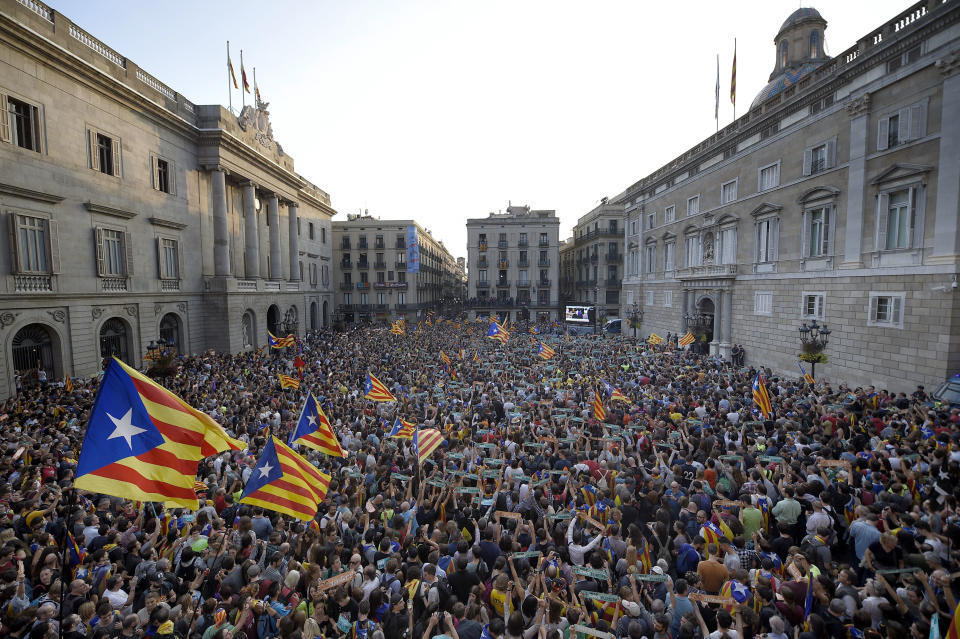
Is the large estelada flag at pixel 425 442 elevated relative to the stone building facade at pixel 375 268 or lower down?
lower down

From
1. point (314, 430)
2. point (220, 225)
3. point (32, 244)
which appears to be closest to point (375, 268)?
point (220, 225)

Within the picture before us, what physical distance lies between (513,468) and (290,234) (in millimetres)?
39037

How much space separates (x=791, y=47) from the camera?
1510 inches

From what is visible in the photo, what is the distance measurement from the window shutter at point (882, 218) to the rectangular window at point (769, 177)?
6.36 m

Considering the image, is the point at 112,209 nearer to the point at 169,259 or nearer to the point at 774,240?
the point at 169,259

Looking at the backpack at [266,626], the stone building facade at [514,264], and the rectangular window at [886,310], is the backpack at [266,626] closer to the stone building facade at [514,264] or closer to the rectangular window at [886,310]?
the rectangular window at [886,310]

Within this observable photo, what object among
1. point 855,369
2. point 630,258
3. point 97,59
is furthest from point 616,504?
point 630,258

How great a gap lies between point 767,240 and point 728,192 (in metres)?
5.39

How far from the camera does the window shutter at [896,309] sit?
16641 mm

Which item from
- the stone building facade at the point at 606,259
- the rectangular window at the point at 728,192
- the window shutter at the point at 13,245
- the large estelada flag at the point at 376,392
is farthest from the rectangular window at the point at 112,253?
the stone building facade at the point at 606,259

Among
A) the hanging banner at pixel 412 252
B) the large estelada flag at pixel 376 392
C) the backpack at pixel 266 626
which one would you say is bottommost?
the backpack at pixel 266 626

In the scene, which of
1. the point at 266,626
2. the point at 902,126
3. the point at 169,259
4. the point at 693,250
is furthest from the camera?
the point at 693,250

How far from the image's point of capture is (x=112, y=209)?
21734mm

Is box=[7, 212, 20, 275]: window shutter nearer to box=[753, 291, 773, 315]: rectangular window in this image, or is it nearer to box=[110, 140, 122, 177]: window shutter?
box=[110, 140, 122, 177]: window shutter
